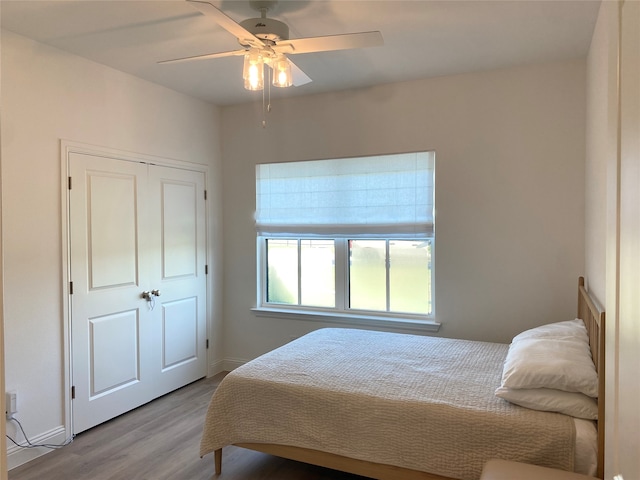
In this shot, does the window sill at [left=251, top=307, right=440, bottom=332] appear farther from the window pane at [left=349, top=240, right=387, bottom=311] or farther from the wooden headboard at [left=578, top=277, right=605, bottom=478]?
the wooden headboard at [left=578, top=277, right=605, bottom=478]

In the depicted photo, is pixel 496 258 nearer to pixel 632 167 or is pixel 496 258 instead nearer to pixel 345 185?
pixel 345 185

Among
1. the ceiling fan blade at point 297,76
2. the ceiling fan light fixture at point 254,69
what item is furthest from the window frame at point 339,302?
the ceiling fan light fixture at point 254,69

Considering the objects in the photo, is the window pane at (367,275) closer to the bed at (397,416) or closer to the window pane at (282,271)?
the window pane at (282,271)

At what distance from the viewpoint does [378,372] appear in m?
2.55

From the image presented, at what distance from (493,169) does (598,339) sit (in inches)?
68.5

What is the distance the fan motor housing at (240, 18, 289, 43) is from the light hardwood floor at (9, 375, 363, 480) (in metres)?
2.36

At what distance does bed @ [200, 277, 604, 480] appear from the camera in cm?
193

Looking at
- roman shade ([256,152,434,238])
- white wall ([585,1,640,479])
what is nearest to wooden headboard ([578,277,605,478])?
white wall ([585,1,640,479])

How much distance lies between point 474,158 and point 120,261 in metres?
2.79

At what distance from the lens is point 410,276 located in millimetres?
3803

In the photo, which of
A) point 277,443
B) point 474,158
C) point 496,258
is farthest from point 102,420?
point 474,158

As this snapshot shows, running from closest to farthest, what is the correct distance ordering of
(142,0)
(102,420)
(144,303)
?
(142,0) < (102,420) < (144,303)

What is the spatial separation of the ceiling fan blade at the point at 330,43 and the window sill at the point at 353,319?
228 cm

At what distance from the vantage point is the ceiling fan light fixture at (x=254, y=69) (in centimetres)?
217
